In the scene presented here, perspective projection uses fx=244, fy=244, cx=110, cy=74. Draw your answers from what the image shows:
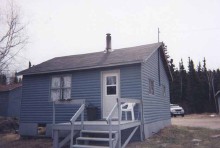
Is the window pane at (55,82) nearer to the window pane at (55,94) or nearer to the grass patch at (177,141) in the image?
the window pane at (55,94)

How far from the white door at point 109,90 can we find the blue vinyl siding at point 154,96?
1517 mm

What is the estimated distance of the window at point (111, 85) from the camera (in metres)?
13.6

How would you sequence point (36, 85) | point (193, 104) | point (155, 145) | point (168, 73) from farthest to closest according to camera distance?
point (193, 104), point (168, 73), point (36, 85), point (155, 145)

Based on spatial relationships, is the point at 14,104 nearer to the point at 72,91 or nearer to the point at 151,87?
the point at 72,91

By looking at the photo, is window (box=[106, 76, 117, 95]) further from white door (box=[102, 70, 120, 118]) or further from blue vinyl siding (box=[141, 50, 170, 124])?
blue vinyl siding (box=[141, 50, 170, 124])

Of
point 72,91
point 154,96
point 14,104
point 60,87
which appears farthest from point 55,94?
point 14,104

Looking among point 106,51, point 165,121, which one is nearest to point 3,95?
point 106,51

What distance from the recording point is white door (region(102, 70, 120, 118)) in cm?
1345

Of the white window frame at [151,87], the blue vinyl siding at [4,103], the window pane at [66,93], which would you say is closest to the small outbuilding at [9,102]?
the blue vinyl siding at [4,103]

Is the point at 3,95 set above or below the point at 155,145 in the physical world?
above

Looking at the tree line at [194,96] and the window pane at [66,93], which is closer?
the window pane at [66,93]

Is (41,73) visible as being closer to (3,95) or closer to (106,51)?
(106,51)

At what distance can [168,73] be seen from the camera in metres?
19.7

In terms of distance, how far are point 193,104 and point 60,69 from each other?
37.7 metres
